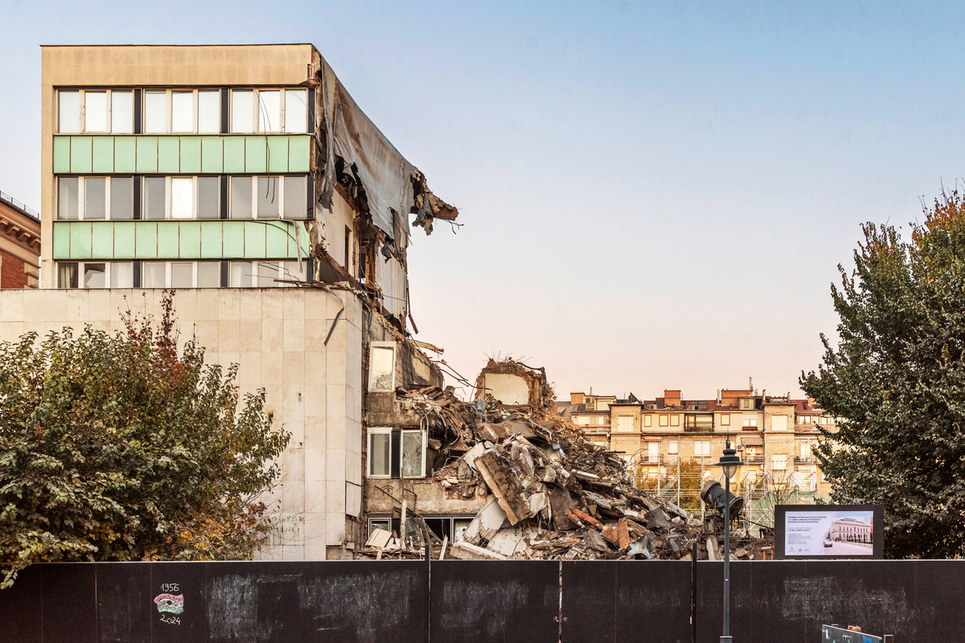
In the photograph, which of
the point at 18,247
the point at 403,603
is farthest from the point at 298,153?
the point at 18,247

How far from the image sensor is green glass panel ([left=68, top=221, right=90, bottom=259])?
115 ft

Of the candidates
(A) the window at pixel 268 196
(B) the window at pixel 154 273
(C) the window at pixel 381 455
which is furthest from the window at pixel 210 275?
(C) the window at pixel 381 455

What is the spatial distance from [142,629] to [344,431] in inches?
534

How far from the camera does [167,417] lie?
20812mm

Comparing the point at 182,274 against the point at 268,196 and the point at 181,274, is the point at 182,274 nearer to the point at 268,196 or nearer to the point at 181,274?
the point at 181,274

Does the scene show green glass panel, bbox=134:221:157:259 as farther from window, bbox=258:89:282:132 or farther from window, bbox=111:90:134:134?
window, bbox=258:89:282:132

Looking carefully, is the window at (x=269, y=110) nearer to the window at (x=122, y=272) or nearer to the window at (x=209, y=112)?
the window at (x=209, y=112)

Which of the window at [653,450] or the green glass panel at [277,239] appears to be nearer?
the green glass panel at [277,239]

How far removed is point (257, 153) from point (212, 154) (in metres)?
1.64

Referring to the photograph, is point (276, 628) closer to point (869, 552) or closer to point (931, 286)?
point (869, 552)

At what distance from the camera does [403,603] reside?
16984 millimetres

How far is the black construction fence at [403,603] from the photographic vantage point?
16.9 m

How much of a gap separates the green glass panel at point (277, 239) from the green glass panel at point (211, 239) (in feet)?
5.75

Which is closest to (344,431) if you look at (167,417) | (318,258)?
(318,258)
